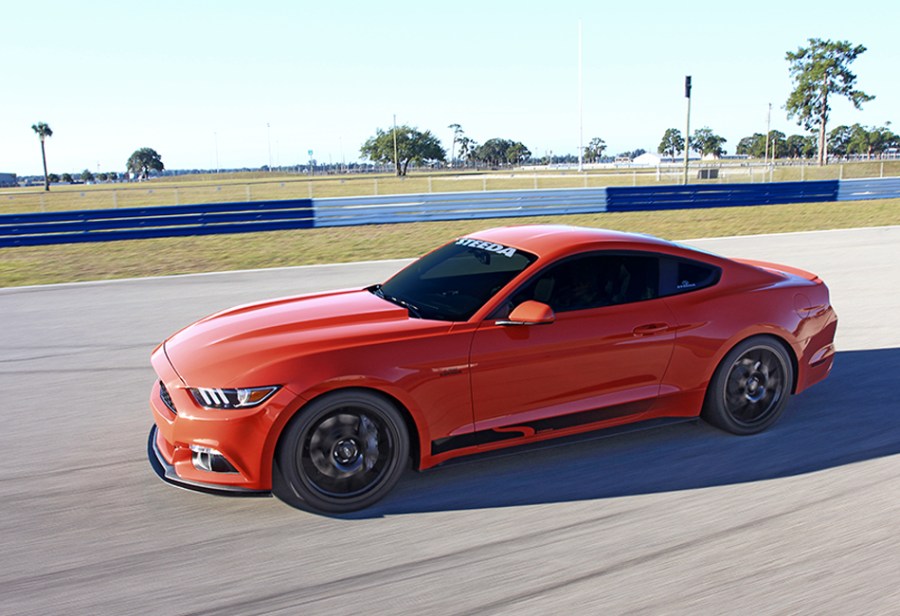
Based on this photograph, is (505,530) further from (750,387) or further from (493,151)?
(493,151)

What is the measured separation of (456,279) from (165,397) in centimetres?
195

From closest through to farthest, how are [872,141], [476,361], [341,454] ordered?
[341,454] → [476,361] → [872,141]

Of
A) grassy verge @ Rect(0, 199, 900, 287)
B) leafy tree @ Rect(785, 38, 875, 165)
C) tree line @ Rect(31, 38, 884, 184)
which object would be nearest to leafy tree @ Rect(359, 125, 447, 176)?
tree line @ Rect(31, 38, 884, 184)

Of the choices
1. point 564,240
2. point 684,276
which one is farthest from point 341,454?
point 684,276

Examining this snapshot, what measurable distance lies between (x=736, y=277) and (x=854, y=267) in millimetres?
8548

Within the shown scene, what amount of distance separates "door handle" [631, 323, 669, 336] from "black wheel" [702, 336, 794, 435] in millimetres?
573

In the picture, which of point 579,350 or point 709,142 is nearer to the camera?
point 579,350

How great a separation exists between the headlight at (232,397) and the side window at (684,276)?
2.68 meters

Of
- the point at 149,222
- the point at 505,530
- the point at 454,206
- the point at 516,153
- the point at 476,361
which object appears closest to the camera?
the point at 505,530

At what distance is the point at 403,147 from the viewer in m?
114

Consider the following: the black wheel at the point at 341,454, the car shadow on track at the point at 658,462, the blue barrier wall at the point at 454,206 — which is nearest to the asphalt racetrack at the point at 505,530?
the car shadow on track at the point at 658,462

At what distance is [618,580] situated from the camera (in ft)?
11.7

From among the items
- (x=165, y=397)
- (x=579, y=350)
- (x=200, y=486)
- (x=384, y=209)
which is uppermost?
(x=384, y=209)

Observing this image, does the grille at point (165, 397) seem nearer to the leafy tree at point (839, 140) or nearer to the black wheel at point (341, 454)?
the black wheel at point (341, 454)
